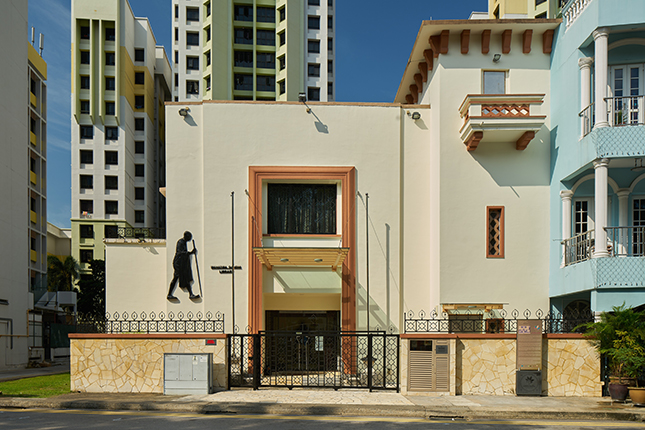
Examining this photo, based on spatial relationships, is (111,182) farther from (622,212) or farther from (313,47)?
(622,212)

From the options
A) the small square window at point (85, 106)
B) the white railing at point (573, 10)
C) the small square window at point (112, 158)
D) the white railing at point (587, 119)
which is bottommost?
the white railing at point (587, 119)

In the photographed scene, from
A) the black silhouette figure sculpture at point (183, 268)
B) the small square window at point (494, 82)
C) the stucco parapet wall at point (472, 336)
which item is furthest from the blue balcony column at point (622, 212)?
the black silhouette figure sculpture at point (183, 268)

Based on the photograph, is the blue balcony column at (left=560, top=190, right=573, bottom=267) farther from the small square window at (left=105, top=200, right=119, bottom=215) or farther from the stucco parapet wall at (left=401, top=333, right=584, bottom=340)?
the small square window at (left=105, top=200, right=119, bottom=215)

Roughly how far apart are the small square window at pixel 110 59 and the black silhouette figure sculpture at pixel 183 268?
48.2m

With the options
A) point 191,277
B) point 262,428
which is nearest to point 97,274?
point 191,277

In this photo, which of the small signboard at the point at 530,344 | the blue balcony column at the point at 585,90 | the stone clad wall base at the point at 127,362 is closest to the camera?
the small signboard at the point at 530,344

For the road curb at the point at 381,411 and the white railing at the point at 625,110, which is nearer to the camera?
the road curb at the point at 381,411

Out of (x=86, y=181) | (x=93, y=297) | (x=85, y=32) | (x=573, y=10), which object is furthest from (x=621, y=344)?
(x=85, y=32)

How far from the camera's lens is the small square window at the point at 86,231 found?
5969cm

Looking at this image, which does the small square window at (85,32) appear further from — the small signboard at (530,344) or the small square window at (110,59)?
the small signboard at (530,344)

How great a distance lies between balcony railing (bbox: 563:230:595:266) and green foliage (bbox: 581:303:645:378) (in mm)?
2706

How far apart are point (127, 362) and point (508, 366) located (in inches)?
427

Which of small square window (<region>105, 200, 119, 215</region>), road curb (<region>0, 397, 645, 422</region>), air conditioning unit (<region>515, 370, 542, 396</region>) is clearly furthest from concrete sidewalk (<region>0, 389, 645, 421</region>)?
small square window (<region>105, 200, 119, 215</region>)

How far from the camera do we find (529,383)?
49.2ft
